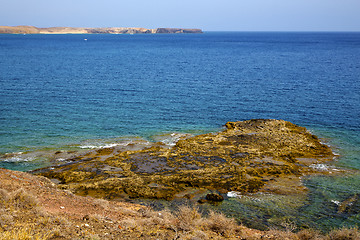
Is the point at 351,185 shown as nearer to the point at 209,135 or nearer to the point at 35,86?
the point at 209,135

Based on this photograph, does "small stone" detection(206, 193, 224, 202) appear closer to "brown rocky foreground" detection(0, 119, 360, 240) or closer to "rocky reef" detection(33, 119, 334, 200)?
"brown rocky foreground" detection(0, 119, 360, 240)

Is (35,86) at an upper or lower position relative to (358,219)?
upper

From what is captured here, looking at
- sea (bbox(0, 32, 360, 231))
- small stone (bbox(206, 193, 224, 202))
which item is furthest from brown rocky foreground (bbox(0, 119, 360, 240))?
sea (bbox(0, 32, 360, 231))

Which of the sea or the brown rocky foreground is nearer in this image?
the brown rocky foreground

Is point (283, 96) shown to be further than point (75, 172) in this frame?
Yes

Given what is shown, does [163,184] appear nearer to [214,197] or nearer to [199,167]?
[199,167]

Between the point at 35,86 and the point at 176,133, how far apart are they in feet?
121

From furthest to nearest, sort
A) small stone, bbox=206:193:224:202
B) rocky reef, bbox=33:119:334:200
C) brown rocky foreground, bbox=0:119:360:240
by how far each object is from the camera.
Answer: rocky reef, bbox=33:119:334:200
small stone, bbox=206:193:224:202
brown rocky foreground, bbox=0:119:360:240

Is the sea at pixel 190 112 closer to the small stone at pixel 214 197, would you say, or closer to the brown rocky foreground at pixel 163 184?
the small stone at pixel 214 197

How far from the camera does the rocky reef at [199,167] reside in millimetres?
24719

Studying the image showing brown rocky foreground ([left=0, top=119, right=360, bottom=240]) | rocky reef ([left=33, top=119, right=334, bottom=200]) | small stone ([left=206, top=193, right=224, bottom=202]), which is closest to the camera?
brown rocky foreground ([left=0, top=119, right=360, bottom=240])

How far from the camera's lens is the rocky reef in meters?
24.7

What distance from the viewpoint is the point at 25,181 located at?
21.2 meters

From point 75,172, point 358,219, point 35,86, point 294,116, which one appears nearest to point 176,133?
point 75,172
